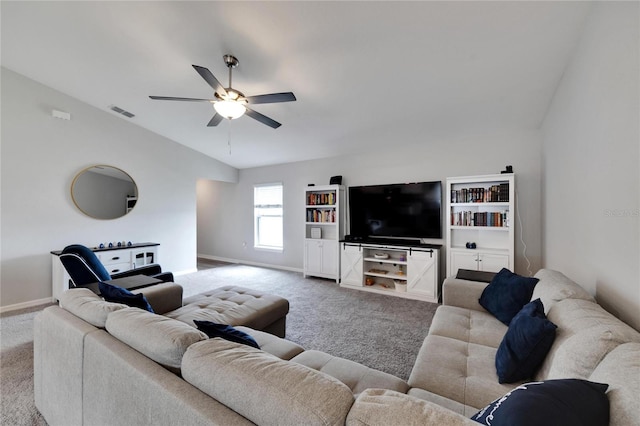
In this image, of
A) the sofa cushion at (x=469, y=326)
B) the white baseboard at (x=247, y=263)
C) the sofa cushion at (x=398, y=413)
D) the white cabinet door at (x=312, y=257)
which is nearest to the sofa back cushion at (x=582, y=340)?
the sofa cushion at (x=469, y=326)

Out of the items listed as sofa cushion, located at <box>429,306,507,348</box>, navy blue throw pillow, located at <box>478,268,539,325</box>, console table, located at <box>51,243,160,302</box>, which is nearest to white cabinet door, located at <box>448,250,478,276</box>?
navy blue throw pillow, located at <box>478,268,539,325</box>

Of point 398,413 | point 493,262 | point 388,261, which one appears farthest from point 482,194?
point 398,413

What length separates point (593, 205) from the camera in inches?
70.2

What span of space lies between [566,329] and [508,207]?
2795 mm

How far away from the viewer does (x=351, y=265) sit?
14.5 ft

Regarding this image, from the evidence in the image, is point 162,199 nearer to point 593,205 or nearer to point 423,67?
point 423,67

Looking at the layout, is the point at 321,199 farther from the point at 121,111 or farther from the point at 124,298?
the point at 124,298

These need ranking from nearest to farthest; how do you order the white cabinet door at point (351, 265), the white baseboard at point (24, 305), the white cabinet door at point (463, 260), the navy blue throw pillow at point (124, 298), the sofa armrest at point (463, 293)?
the navy blue throw pillow at point (124, 298) → the sofa armrest at point (463, 293) → the white baseboard at point (24, 305) → the white cabinet door at point (463, 260) → the white cabinet door at point (351, 265)

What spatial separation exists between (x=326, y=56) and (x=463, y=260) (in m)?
3.12

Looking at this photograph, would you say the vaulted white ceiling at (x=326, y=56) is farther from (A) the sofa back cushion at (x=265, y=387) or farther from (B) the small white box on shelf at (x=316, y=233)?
(A) the sofa back cushion at (x=265, y=387)

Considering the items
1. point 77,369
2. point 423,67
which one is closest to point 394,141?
point 423,67

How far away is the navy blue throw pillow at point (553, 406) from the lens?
0.64 m

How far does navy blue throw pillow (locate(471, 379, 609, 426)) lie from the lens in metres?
0.64

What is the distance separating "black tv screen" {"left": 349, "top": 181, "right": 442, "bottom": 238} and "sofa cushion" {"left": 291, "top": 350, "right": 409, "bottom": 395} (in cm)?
Result: 310
